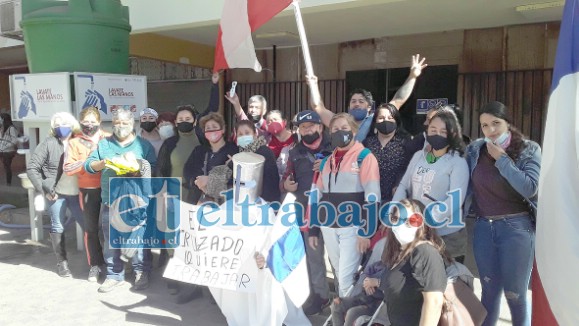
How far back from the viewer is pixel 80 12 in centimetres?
614

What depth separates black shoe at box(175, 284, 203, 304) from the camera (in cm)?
469

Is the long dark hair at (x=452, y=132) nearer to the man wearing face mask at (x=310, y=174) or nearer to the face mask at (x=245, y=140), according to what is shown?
the man wearing face mask at (x=310, y=174)

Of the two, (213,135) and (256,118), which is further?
(256,118)

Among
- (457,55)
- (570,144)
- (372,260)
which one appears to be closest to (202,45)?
(457,55)

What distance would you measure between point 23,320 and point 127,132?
186 cm

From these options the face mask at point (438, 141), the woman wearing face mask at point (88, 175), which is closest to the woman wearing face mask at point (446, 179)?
the face mask at point (438, 141)

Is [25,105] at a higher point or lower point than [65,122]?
higher

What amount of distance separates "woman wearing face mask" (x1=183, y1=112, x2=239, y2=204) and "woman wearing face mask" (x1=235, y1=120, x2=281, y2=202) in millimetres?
198

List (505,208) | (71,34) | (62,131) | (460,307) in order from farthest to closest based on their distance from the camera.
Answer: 1. (71,34)
2. (62,131)
3. (505,208)
4. (460,307)

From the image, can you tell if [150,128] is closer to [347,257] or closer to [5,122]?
[347,257]

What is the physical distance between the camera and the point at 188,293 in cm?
472

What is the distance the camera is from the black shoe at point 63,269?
5.42 m

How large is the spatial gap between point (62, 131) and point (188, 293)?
219 cm

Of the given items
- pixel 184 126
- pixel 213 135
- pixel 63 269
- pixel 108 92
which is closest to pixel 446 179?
pixel 213 135
